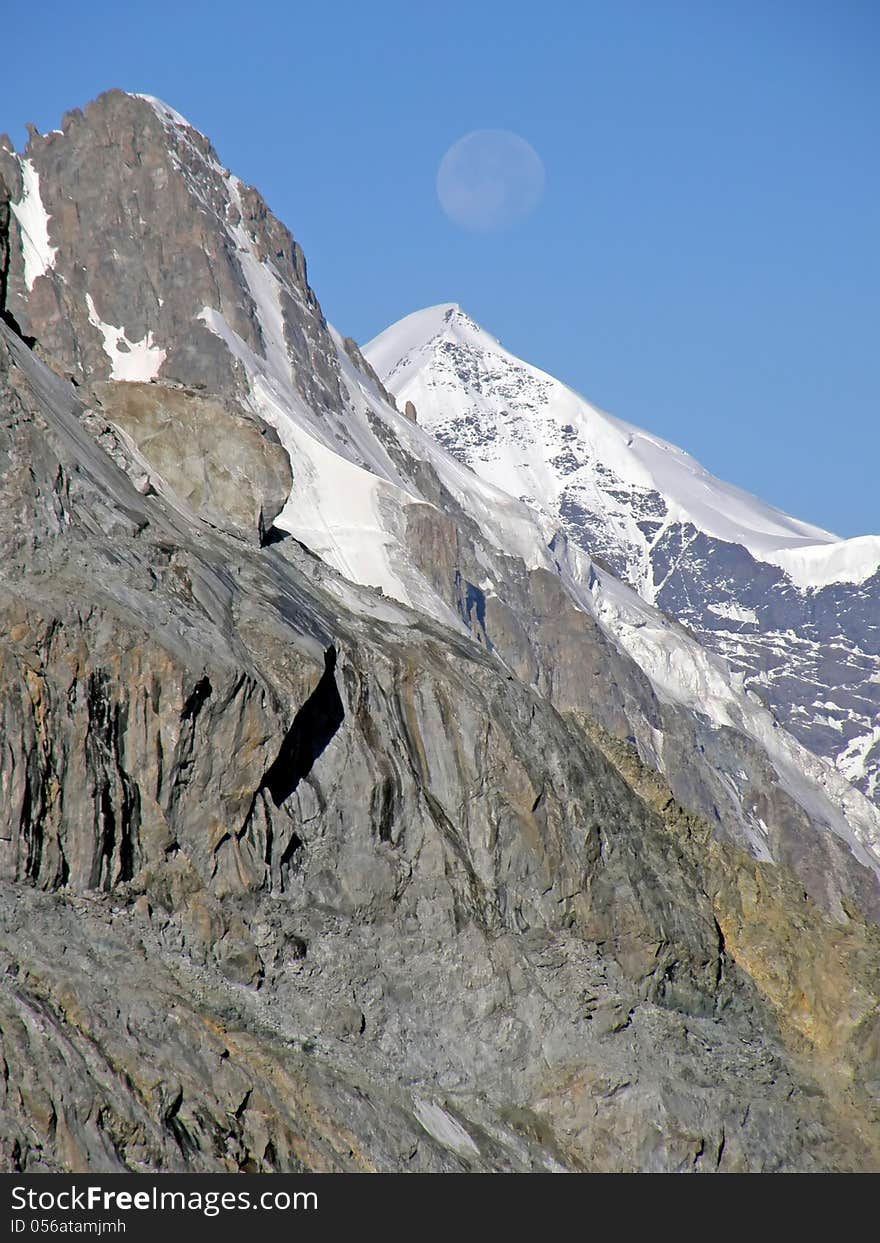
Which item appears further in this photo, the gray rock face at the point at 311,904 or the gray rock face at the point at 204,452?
the gray rock face at the point at 204,452

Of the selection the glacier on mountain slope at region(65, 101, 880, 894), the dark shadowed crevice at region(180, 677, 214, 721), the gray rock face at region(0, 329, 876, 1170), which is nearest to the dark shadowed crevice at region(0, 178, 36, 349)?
the gray rock face at region(0, 329, 876, 1170)

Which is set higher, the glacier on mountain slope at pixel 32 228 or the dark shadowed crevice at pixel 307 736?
the glacier on mountain slope at pixel 32 228

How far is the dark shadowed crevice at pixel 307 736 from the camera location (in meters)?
38.9

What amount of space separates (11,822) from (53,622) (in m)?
3.83

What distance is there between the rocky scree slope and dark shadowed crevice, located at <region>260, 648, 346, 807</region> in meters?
0.08

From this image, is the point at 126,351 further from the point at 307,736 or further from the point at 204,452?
the point at 307,736

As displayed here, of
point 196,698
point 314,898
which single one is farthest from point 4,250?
point 314,898

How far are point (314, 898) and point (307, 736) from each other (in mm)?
3685

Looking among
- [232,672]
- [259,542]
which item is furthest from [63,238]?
[232,672]

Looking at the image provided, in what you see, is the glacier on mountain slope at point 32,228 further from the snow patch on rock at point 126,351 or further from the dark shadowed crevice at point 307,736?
the dark shadowed crevice at point 307,736

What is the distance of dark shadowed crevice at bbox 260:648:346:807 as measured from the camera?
3891 cm

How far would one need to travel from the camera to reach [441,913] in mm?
40000

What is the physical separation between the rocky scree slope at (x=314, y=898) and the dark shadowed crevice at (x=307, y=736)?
0.08m

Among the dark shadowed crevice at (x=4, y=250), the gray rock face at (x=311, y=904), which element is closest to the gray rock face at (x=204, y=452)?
the gray rock face at (x=311, y=904)
